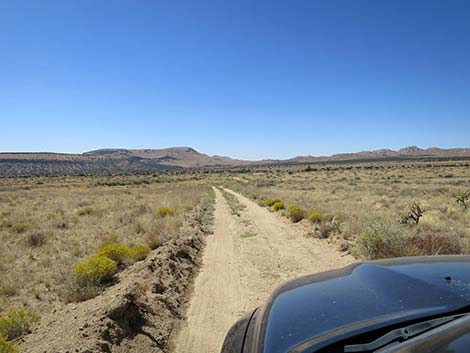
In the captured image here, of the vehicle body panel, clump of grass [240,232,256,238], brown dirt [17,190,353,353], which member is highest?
the vehicle body panel

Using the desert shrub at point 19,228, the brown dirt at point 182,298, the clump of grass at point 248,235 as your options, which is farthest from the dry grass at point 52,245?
the clump of grass at point 248,235

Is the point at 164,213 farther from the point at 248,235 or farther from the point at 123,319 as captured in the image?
the point at 123,319

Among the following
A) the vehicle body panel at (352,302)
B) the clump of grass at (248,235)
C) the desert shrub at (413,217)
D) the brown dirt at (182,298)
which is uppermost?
the vehicle body panel at (352,302)

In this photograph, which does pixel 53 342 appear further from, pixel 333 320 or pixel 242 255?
pixel 242 255

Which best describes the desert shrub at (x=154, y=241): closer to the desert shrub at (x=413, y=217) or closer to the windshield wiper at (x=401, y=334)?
the desert shrub at (x=413, y=217)

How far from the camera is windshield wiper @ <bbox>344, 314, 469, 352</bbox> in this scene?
1645 mm

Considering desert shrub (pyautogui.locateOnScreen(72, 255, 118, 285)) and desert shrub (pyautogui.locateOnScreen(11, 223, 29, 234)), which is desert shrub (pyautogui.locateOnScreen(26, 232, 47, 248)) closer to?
desert shrub (pyautogui.locateOnScreen(11, 223, 29, 234))

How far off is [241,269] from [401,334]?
7151 mm

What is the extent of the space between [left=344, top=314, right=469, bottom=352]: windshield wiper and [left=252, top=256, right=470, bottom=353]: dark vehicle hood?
0.07 m

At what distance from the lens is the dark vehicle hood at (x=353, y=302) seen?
1.81 meters

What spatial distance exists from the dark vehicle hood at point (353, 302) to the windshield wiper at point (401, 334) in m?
0.07

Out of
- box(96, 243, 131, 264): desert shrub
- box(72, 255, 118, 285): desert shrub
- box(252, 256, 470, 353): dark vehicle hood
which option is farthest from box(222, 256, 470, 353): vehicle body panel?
box(96, 243, 131, 264): desert shrub

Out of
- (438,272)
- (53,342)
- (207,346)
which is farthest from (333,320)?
(53,342)

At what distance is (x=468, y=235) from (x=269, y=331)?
11742mm
